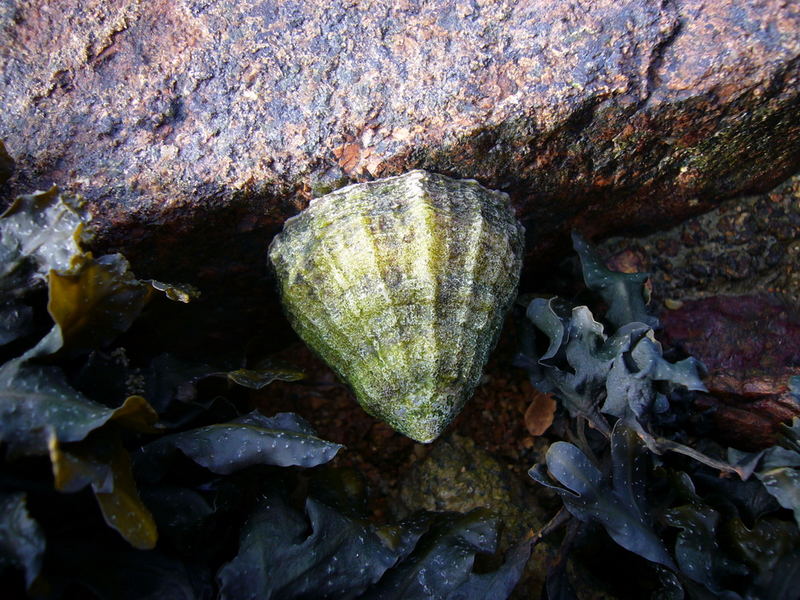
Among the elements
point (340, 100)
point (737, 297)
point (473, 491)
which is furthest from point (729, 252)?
point (340, 100)

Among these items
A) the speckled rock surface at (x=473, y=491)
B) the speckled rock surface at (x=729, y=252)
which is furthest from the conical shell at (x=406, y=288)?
the speckled rock surface at (x=729, y=252)

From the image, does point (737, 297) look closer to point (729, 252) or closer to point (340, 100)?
point (729, 252)

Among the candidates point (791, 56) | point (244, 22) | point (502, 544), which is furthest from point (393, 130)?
point (502, 544)

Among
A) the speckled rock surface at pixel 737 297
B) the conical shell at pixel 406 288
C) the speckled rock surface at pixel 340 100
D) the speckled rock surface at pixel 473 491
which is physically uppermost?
the speckled rock surface at pixel 340 100

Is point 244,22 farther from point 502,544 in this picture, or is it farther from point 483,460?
point 502,544

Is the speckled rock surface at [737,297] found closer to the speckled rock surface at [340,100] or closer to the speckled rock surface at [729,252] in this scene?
the speckled rock surface at [729,252]

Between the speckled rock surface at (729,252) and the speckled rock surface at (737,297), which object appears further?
the speckled rock surface at (729,252)

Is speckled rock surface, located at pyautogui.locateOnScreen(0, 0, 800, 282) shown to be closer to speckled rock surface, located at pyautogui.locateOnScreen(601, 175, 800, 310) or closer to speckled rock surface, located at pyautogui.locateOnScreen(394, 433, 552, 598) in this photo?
speckled rock surface, located at pyautogui.locateOnScreen(601, 175, 800, 310)
